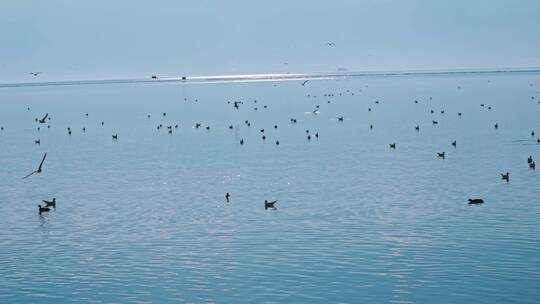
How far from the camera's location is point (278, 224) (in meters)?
58.5

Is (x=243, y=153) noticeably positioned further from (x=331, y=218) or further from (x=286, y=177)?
(x=331, y=218)

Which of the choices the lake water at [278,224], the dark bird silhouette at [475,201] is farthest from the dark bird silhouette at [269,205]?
the dark bird silhouette at [475,201]

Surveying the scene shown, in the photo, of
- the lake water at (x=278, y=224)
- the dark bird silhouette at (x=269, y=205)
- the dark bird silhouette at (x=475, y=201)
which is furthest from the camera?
the dark bird silhouette at (x=269, y=205)

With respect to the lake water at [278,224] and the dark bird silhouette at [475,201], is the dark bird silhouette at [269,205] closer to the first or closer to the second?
the lake water at [278,224]

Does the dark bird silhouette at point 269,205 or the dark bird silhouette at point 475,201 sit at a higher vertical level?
the dark bird silhouette at point 269,205

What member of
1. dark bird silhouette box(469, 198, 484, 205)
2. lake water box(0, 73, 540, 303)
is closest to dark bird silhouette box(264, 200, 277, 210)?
lake water box(0, 73, 540, 303)

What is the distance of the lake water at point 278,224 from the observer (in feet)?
143

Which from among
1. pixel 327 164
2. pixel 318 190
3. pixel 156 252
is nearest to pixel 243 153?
pixel 327 164

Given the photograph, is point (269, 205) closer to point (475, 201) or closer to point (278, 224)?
point (278, 224)

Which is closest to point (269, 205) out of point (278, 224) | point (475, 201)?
point (278, 224)

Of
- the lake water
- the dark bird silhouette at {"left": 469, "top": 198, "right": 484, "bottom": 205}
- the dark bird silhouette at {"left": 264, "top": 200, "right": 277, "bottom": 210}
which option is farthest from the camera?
the dark bird silhouette at {"left": 264, "top": 200, "right": 277, "bottom": 210}

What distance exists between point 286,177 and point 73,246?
99.7 ft

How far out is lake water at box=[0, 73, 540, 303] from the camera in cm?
4369

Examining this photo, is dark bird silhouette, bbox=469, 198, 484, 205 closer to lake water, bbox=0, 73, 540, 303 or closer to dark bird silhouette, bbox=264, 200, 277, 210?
lake water, bbox=0, 73, 540, 303
